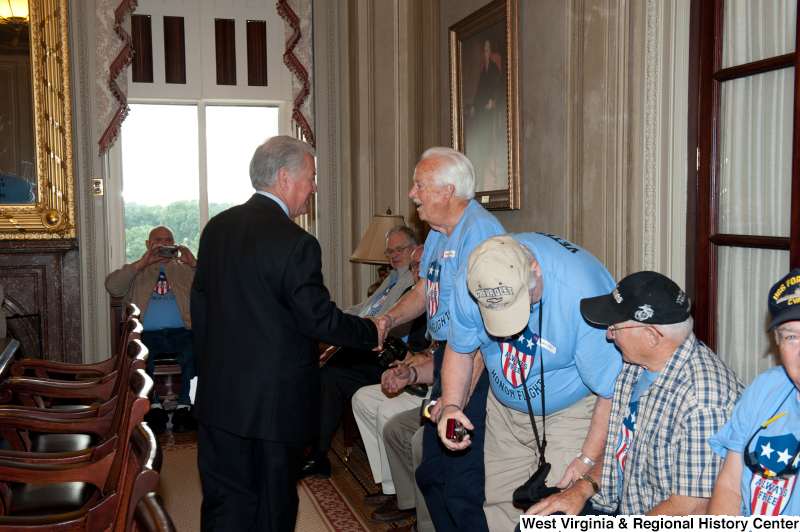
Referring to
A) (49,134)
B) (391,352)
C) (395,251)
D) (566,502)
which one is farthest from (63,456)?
(49,134)

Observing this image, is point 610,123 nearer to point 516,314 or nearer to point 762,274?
point 762,274

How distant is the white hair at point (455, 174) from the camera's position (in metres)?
2.41

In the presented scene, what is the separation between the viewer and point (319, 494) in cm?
361

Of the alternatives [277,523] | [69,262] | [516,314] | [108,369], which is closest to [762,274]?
[516,314]

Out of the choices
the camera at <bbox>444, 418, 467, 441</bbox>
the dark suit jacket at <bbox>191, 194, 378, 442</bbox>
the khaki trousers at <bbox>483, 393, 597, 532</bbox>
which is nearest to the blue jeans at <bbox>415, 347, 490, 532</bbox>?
the khaki trousers at <bbox>483, 393, 597, 532</bbox>

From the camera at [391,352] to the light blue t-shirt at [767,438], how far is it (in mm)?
1631

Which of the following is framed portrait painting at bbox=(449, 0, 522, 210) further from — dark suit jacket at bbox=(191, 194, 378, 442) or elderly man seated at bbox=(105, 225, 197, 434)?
elderly man seated at bbox=(105, 225, 197, 434)

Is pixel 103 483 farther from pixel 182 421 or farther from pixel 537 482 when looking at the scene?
pixel 182 421

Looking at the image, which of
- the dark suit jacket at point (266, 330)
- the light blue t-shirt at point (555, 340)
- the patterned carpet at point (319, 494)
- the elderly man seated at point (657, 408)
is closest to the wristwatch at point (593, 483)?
the elderly man seated at point (657, 408)

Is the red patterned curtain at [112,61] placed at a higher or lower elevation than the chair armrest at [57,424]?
higher

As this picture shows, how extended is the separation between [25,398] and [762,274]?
3.15 meters

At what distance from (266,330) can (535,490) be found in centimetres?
103

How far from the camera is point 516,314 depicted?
68.6 inches

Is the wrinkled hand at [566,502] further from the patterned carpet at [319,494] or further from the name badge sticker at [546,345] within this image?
the patterned carpet at [319,494]
